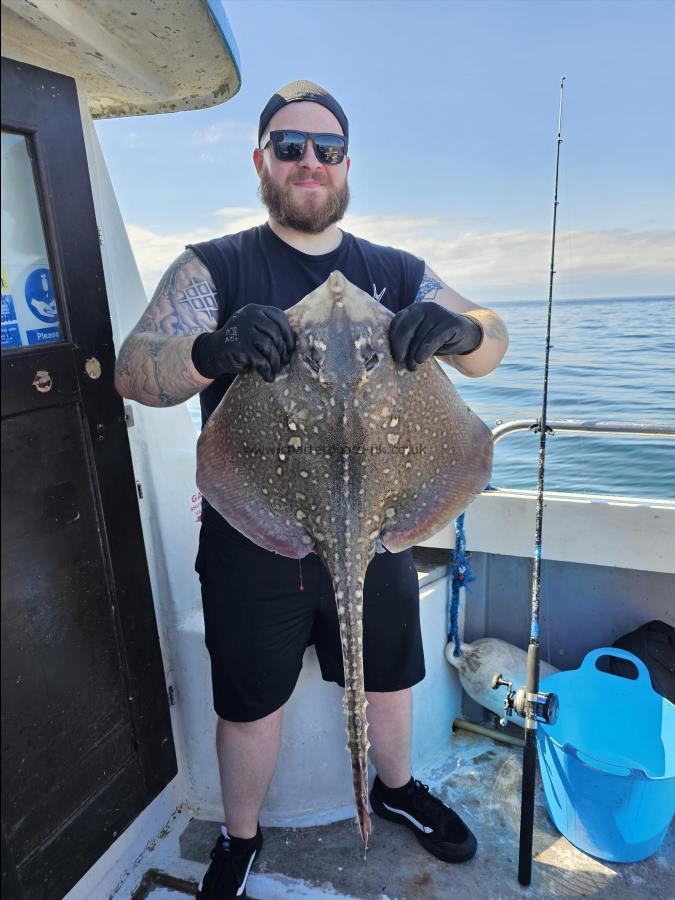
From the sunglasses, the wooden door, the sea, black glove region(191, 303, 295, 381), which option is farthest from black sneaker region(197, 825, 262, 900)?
the sea

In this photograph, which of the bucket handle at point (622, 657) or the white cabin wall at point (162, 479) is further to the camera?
the bucket handle at point (622, 657)

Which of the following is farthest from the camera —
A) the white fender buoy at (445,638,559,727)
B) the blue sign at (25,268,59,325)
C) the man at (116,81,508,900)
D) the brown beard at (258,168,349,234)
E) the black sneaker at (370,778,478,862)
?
the white fender buoy at (445,638,559,727)

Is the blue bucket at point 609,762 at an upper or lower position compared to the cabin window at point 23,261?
lower

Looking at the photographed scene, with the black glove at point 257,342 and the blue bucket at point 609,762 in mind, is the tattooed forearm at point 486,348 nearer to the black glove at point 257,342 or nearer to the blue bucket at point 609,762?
the black glove at point 257,342

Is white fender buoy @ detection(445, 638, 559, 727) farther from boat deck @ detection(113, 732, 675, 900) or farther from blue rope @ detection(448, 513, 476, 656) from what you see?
boat deck @ detection(113, 732, 675, 900)

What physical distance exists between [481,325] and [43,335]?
1.54 metres

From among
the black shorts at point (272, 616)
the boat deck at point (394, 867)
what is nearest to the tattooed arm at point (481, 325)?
the black shorts at point (272, 616)

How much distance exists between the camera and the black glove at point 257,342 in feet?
5.22

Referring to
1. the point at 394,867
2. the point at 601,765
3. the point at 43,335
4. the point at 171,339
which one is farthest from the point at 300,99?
the point at 394,867

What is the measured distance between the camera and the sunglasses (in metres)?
2.15

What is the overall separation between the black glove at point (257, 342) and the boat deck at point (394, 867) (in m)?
2.14

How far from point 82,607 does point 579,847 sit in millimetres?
2371

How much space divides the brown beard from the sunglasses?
94mm

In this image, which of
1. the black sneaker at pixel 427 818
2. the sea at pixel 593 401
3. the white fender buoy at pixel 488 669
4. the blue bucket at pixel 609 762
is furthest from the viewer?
the sea at pixel 593 401
